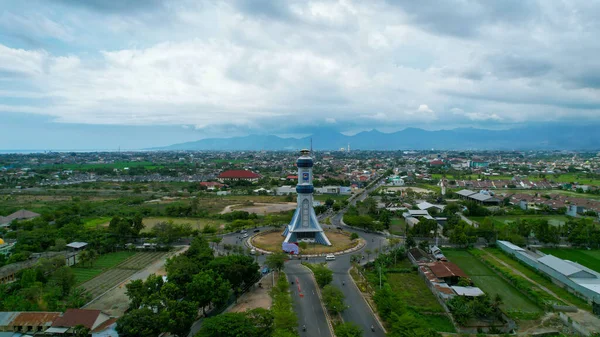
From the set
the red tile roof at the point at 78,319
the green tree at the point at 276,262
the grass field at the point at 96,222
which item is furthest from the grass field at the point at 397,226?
the grass field at the point at 96,222

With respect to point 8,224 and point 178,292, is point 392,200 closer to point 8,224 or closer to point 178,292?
point 178,292

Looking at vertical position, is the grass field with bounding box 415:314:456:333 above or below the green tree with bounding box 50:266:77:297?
below

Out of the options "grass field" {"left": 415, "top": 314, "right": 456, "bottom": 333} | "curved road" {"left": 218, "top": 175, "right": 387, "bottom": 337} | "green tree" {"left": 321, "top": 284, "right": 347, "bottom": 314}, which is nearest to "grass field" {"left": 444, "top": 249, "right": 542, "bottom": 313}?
"grass field" {"left": 415, "top": 314, "right": 456, "bottom": 333}

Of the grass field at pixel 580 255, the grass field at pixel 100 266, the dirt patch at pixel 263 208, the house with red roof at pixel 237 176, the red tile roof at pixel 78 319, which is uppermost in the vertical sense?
the house with red roof at pixel 237 176

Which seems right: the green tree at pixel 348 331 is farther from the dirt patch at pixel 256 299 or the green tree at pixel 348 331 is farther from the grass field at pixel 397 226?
the grass field at pixel 397 226

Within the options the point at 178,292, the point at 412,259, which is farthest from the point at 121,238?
the point at 412,259

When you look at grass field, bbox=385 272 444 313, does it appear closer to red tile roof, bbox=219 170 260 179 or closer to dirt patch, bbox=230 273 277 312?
dirt patch, bbox=230 273 277 312

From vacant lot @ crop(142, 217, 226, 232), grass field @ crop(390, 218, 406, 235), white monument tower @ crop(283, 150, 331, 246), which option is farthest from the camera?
vacant lot @ crop(142, 217, 226, 232)

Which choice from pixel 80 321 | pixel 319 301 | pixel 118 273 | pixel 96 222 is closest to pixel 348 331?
pixel 319 301
